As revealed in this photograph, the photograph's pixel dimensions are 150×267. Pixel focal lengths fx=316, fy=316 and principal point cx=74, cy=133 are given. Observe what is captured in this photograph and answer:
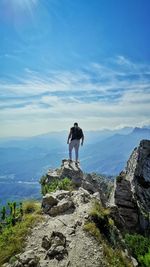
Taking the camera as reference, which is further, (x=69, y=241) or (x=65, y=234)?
(x=65, y=234)

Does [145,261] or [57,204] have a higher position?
[57,204]

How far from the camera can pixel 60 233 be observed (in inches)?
564

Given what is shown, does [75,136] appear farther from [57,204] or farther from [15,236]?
[15,236]

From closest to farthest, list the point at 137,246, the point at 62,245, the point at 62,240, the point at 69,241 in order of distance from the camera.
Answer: the point at 62,245, the point at 62,240, the point at 69,241, the point at 137,246

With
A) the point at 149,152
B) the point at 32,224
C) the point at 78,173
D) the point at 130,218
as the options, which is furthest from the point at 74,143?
the point at 32,224

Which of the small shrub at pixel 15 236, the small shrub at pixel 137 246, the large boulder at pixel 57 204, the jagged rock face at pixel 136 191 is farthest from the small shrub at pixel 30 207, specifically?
the jagged rock face at pixel 136 191

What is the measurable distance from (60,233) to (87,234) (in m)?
1.27

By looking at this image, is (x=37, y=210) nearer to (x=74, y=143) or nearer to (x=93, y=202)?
(x=93, y=202)

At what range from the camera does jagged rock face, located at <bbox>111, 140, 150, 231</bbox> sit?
114ft

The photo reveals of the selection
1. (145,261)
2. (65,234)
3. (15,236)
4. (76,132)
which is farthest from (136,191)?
(15,236)

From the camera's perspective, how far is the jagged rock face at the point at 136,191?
1371 inches

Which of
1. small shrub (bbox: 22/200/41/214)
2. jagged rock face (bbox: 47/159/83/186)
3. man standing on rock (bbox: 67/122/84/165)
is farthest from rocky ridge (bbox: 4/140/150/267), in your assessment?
man standing on rock (bbox: 67/122/84/165)

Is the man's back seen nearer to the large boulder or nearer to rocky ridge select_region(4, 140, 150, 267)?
rocky ridge select_region(4, 140, 150, 267)

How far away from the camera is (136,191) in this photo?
3841cm
